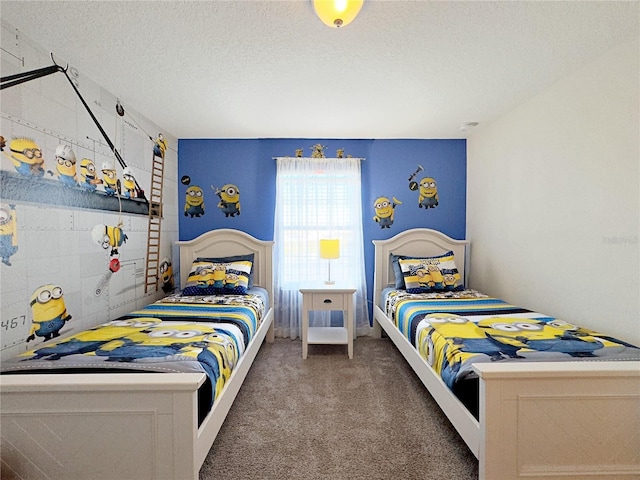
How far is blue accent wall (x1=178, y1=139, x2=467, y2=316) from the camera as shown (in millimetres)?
3699

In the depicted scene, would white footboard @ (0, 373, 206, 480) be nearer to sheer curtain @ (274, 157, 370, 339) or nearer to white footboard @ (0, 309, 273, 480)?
white footboard @ (0, 309, 273, 480)

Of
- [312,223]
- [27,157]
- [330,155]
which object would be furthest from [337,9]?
[312,223]

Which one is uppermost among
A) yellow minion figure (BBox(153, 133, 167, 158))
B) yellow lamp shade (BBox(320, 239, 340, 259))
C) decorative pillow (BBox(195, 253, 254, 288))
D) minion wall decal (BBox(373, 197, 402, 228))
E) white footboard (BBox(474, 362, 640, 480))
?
yellow minion figure (BBox(153, 133, 167, 158))

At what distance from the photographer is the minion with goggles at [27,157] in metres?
1.69

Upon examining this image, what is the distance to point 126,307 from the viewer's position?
2.70 m

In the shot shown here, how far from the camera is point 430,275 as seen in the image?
125 inches

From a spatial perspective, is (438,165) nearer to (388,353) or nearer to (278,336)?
(388,353)

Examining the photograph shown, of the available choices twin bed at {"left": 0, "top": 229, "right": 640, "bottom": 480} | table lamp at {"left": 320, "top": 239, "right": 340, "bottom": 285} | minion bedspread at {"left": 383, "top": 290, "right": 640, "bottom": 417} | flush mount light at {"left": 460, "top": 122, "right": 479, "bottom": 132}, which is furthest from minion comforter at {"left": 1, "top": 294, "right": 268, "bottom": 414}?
flush mount light at {"left": 460, "top": 122, "right": 479, "bottom": 132}

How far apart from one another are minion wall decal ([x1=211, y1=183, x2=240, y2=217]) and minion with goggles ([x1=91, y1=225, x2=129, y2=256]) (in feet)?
3.84

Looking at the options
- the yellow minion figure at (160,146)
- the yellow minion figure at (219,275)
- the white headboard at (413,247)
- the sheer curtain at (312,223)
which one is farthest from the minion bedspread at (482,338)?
the yellow minion figure at (160,146)

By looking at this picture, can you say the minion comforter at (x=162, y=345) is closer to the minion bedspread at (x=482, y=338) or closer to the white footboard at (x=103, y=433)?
the white footboard at (x=103, y=433)

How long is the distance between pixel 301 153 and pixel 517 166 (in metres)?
2.13

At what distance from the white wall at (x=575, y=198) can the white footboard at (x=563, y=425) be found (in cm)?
71

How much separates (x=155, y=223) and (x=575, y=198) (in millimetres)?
3472
